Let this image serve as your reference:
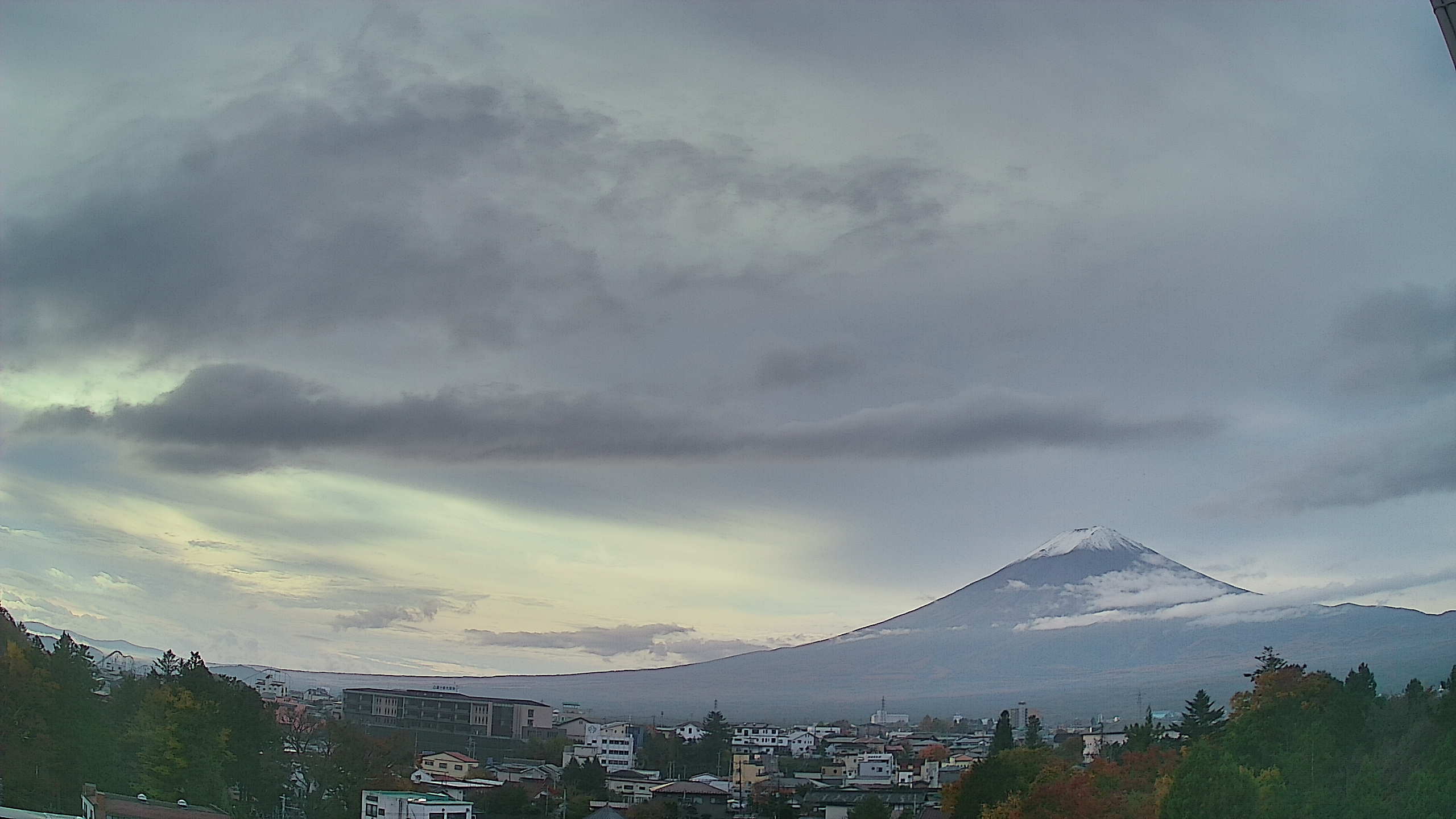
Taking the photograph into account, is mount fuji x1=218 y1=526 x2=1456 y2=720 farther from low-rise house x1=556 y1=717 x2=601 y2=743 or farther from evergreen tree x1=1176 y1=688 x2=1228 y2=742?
evergreen tree x1=1176 y1=688 x2=1228 y2=742

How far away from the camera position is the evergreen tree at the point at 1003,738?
21433mm

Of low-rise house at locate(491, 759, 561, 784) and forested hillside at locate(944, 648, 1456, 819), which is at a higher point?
forested hillside at locate(944, 648, 1456, 819)

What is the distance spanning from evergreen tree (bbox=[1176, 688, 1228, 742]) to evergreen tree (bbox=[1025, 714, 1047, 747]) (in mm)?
2508

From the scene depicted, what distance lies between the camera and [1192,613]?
177 ft

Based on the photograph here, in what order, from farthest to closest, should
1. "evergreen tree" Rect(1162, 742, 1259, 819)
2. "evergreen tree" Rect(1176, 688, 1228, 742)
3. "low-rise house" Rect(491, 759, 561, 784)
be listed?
"low-rise house" Rect(491, 759, 561, 784) → "evergreen tree" Rect(1176, 688, 1228, 742) → "evergreen tree" Rect(1162, 742, 1259, 819)

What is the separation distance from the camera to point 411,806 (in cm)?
1616

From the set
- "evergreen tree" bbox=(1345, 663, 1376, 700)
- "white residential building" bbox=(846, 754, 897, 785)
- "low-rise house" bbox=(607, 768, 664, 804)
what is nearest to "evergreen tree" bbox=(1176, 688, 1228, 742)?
"evergreen tree" bbox=(1345, 663, 1376, 700)

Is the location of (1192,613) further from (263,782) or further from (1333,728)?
(263,782)

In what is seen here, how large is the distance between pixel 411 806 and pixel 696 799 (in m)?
5.43

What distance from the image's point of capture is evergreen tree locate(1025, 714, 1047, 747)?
22141mm

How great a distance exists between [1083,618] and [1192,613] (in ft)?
16.0

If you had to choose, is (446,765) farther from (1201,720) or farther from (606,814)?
(1201,720)

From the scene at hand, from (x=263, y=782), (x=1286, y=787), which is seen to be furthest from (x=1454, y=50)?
(x=263, y=782)

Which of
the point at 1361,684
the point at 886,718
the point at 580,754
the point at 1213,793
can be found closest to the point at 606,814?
the point at 580,754
